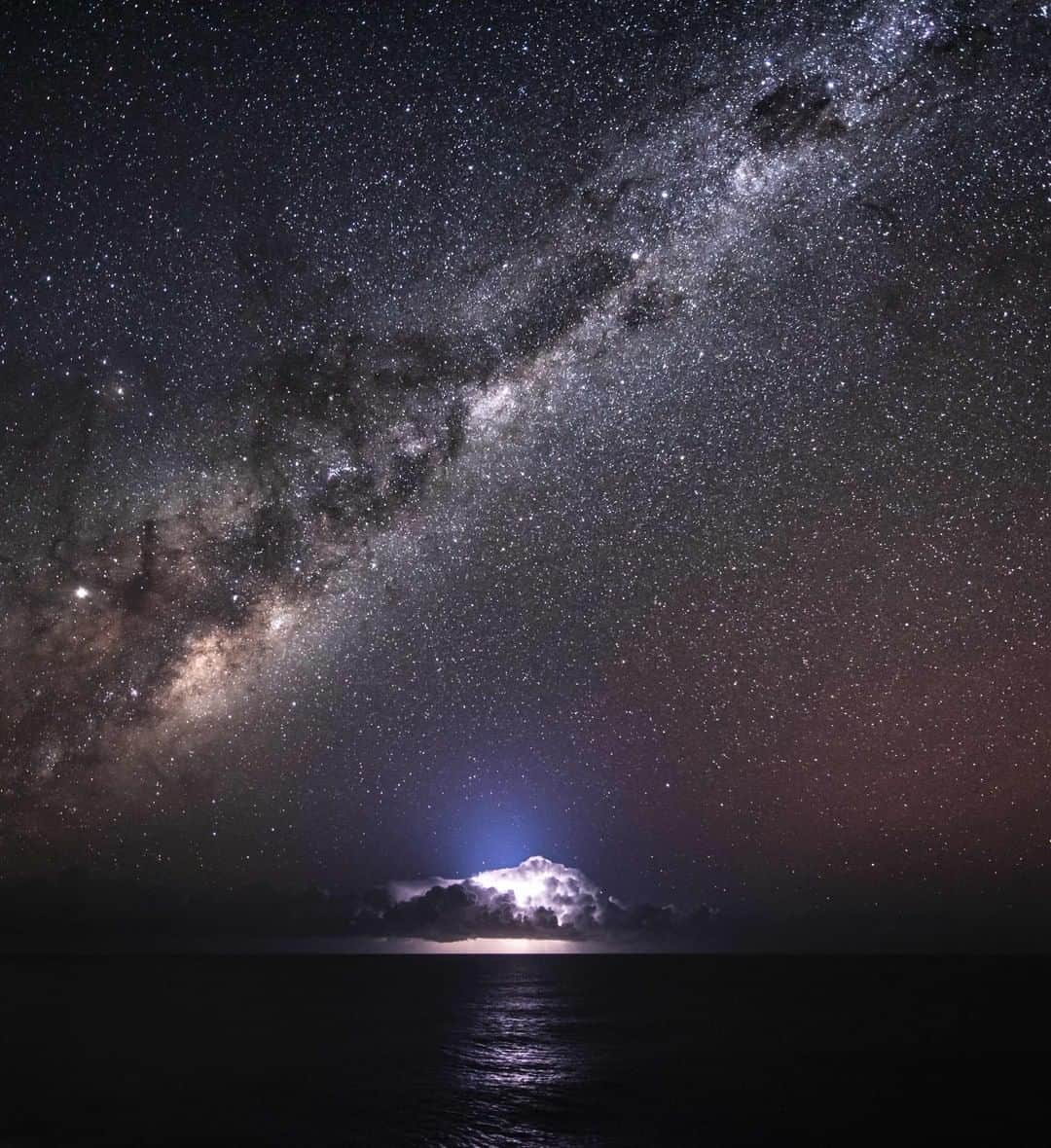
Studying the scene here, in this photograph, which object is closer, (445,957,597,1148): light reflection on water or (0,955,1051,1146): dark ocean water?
(0,955,1051,1146): dark ocean water

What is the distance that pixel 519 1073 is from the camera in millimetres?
38125

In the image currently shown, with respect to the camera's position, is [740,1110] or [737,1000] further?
[737,1000]

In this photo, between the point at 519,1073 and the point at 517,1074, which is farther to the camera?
the point at 519,1073

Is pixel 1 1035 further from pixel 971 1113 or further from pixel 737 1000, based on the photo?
pixel 737 1000

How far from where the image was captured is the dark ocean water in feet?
83.7

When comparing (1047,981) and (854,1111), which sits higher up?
(854,1111)

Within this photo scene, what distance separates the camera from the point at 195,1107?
27750 millimetres

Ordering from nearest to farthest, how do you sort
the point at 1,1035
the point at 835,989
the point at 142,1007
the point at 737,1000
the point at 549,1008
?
the point at 1,1035
the point at 142,1007
the point at 549,1008
the point at 737,1000
the point at 835,989

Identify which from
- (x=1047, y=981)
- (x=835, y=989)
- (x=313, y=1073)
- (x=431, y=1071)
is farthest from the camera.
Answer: (x=1047, y=981)

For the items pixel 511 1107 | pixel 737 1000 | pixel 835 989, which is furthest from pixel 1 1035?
pixel 835 989

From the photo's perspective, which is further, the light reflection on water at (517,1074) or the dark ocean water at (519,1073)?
the light reflection on water at (517,1074)

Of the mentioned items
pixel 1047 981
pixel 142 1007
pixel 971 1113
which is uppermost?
pixel 971 1113

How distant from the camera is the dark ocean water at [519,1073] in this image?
1005 inches

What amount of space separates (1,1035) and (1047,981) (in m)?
135
